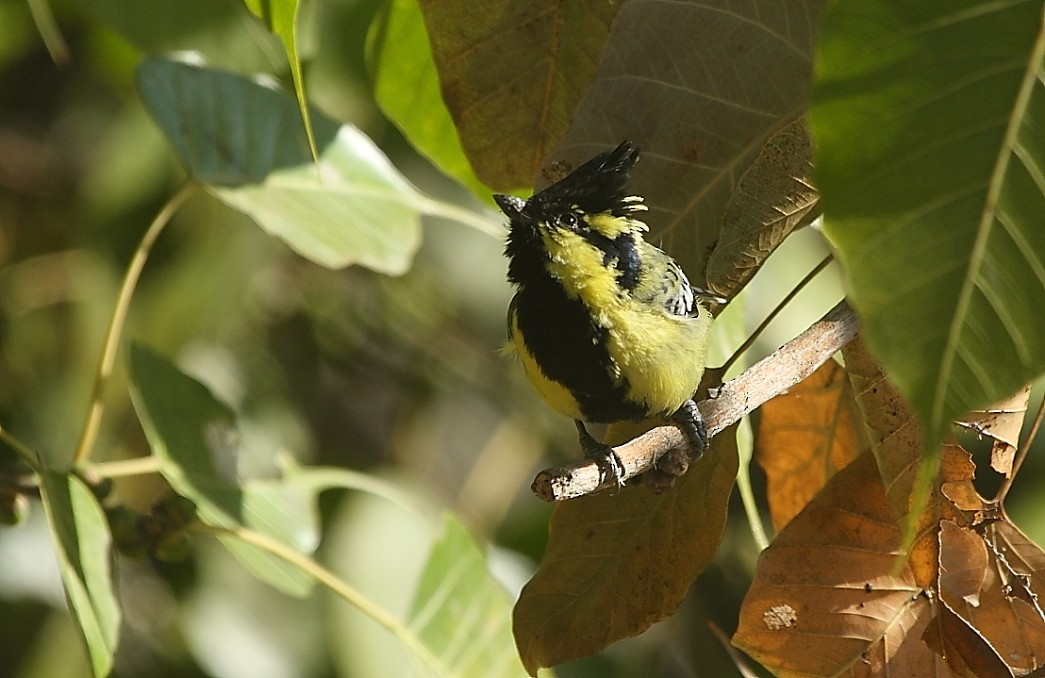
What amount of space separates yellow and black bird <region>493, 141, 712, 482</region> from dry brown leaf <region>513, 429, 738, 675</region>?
9 cm

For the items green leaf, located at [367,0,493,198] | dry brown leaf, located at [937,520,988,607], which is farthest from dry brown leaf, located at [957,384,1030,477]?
green leaf, located at [367,0,493,198]

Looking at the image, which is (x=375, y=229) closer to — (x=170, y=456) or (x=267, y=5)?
(x=170, y=456)

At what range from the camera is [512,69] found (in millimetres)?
1313

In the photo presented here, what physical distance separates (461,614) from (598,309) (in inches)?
20.4

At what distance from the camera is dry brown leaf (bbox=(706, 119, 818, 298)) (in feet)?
3.47

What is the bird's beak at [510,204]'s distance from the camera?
4.35 ft

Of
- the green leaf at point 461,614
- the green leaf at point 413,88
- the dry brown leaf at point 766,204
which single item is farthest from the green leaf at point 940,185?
the green leaf at point 461,614

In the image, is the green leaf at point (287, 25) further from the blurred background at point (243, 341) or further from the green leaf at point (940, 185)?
the blurred background at point (243, 341)

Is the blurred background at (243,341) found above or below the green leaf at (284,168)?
Result: below

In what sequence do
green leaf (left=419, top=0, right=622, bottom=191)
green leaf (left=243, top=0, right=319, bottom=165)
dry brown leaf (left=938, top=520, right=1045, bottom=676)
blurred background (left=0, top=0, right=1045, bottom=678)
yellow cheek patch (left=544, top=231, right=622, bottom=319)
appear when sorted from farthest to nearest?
blurred background (left=0, top=0, right=1045, bottom=678)
yellow cheek patch (left=544, top=231, right=622, bottom=319)
green leaf (left=419, top=0, right=622, bottom=191)
dry brown leaf (left=938, top=520, right=1045, bottom=676)
green leaf (left=243, top=0, right=319, bottom=165)

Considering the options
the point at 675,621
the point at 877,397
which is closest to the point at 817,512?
the point at 877,397

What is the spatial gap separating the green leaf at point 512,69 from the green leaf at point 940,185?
0.59 meters

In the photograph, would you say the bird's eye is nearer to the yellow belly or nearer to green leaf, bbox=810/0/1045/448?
the yellow belly

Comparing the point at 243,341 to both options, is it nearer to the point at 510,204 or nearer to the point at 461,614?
the point at 461,614
